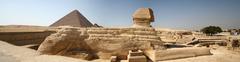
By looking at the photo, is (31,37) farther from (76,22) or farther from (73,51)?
(73,51)

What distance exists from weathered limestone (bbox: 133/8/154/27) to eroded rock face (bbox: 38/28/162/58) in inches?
97.5

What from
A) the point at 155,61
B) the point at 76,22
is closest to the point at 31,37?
the point at 76,22

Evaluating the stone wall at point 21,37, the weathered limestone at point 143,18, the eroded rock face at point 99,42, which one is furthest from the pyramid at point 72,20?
the eroded rock face at point 99,42

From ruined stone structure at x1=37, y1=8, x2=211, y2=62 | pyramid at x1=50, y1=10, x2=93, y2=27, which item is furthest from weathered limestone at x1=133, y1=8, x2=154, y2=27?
pyramid at x1=50, y1=10, x2=93, y2=27

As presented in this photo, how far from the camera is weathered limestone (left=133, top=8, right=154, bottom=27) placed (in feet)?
38.7

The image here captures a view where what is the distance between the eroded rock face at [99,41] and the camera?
8938 mm

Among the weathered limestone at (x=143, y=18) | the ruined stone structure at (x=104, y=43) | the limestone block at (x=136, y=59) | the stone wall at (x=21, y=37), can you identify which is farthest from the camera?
the stone wall at (x=21, y=37)

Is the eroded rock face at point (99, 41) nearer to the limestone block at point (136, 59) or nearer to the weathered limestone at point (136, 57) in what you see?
the weathered limestone at point (136, 57)

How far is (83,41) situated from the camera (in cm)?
940

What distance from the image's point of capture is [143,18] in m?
11.8

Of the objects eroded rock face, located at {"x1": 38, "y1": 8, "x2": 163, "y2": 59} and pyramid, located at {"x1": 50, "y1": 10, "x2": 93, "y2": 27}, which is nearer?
eroded rock face, located at {"x1": 38, "y1": 8, "x2": 163, "y2": 59}

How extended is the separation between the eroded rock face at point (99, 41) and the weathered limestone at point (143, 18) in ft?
8.13

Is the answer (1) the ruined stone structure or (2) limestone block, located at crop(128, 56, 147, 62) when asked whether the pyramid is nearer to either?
(1) the ruined stone structure

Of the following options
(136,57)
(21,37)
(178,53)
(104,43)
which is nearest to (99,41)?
(104,43)
